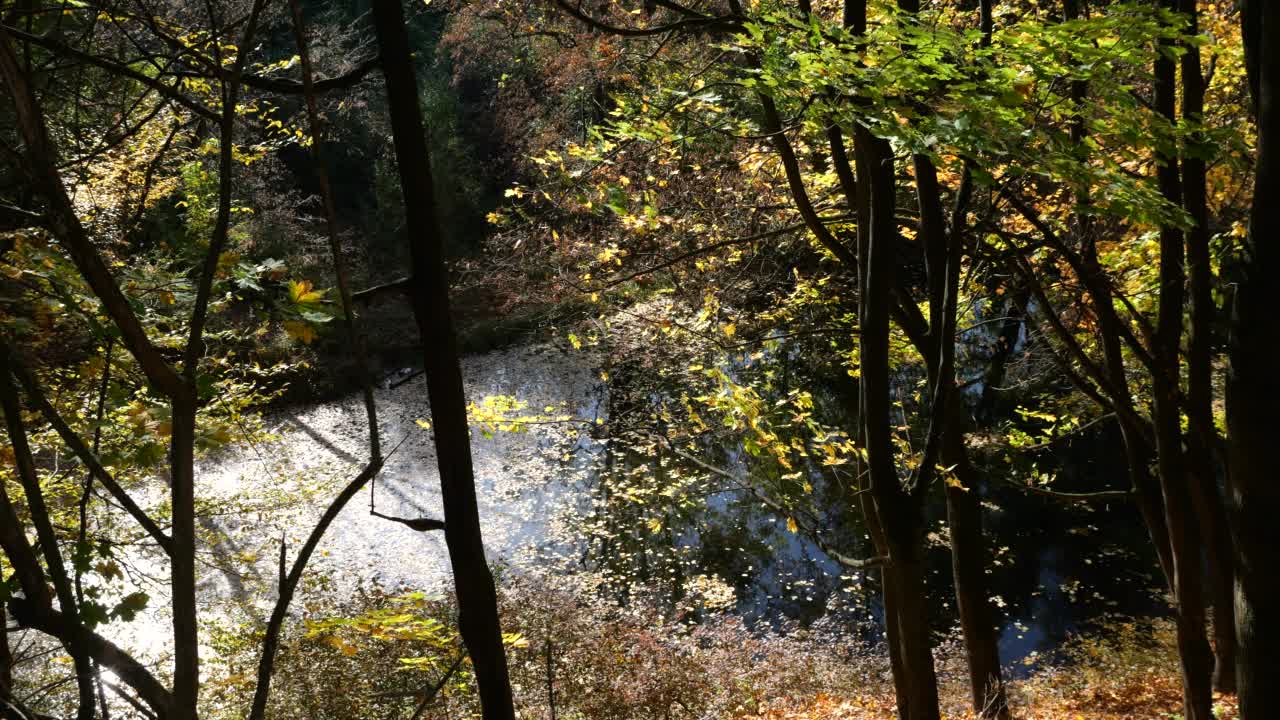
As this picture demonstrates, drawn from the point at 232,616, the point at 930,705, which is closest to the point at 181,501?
the point at 930,705

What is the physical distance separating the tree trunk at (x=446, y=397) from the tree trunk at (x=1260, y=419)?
2469 mm

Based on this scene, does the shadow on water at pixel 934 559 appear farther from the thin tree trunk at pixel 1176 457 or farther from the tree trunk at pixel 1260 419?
the tree trunk at pixel 1260 419

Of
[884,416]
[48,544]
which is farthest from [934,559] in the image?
[48,544]

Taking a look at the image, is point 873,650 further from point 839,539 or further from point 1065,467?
point 1065,467

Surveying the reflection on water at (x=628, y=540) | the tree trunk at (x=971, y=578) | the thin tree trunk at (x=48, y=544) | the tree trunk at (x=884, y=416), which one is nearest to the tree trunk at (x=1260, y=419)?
the tree trunk at (x=884, y=416)

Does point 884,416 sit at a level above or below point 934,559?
below

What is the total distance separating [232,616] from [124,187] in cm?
523

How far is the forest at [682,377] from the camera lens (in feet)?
7.55

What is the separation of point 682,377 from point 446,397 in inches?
287

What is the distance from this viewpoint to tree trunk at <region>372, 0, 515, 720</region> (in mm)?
2670

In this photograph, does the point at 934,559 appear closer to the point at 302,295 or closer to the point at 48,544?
the point at 302,295

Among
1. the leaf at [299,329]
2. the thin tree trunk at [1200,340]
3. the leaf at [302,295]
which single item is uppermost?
the thin tree trunk at [1200,340]

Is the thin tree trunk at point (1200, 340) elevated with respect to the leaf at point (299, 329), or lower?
elevated

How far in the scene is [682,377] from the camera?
9.96 meters
